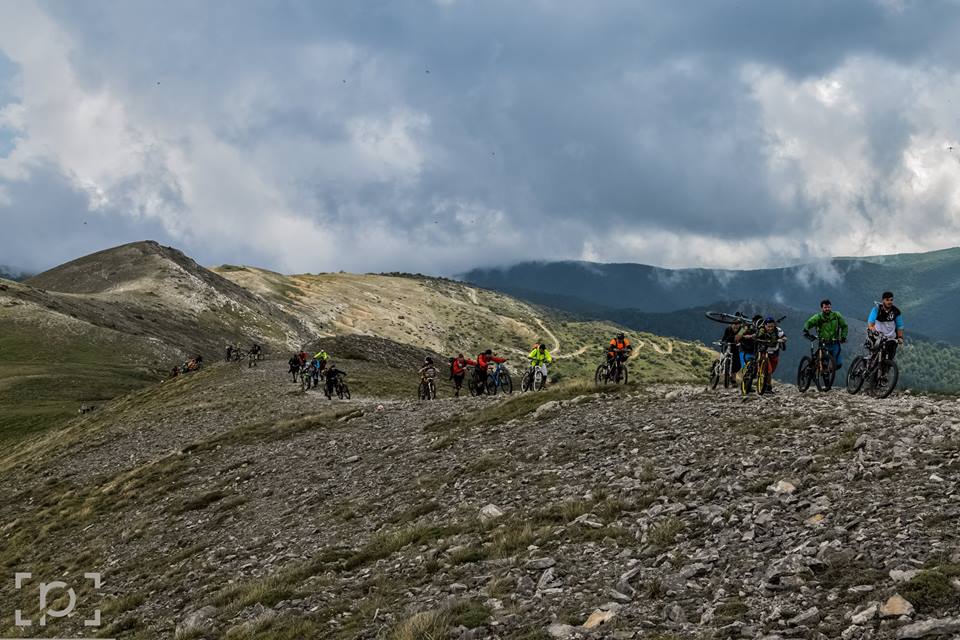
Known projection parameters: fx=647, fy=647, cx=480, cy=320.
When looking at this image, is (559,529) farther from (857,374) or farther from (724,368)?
(724,368)

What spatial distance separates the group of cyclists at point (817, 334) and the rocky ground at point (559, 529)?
1823mm

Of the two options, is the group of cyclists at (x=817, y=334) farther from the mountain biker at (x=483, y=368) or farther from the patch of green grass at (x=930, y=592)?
the mountain biker at (x=483, y=368)

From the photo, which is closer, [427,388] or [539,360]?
[539,360]

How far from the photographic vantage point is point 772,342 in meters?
21.6

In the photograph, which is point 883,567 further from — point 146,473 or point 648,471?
point 146,473

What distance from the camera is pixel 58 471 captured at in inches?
1352

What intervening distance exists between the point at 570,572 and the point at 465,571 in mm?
1850

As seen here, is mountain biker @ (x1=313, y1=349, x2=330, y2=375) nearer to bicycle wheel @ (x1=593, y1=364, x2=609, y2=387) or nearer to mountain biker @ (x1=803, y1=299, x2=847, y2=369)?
bicycle wheel @ (x1=593, y1=364, x2=609, y2=387)

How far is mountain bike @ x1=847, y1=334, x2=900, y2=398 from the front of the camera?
19.0m

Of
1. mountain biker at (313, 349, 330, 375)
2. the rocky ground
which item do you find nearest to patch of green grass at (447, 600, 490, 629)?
the rocky ground

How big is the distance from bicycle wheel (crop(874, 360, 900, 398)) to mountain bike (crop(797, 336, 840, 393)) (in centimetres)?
148

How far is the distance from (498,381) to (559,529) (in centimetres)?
2411

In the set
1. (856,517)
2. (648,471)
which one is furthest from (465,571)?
(856,517)

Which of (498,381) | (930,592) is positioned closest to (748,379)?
(930,592)
